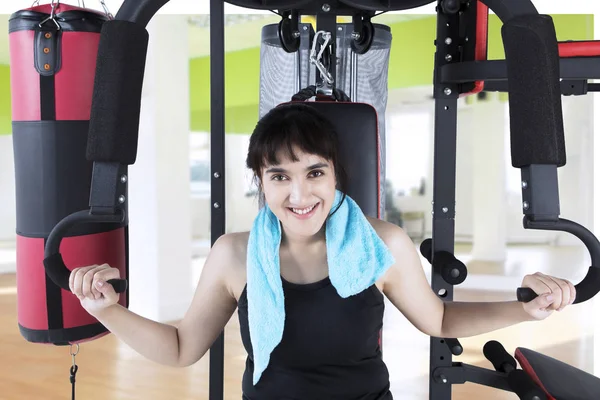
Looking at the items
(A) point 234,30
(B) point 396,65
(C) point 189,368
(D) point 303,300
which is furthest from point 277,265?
(A) point 234,30

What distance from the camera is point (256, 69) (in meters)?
7.34

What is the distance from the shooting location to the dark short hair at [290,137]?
1353mm

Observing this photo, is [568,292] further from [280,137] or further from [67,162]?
[67,162]

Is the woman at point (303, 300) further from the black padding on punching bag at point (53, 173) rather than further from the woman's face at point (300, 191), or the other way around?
the black padding on punching bag at point (53, 173)

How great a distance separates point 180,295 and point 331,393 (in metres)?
3.61

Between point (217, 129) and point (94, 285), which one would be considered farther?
point (217, 129)

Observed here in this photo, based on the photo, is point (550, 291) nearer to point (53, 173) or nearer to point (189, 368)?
point (53, 173)

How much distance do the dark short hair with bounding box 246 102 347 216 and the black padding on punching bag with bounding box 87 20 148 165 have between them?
0.26 m

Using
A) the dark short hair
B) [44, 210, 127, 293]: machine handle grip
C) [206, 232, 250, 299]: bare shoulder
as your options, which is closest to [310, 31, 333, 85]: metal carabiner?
the dark short hair

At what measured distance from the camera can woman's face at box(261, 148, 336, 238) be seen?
52.8 inches

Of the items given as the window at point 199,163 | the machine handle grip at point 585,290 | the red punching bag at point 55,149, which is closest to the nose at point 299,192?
the machine handle grip at point 585,290

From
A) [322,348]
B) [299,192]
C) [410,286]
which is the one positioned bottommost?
[322,348]

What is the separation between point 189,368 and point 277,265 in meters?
2.53

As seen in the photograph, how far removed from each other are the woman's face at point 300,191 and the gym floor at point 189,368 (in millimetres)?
2117
